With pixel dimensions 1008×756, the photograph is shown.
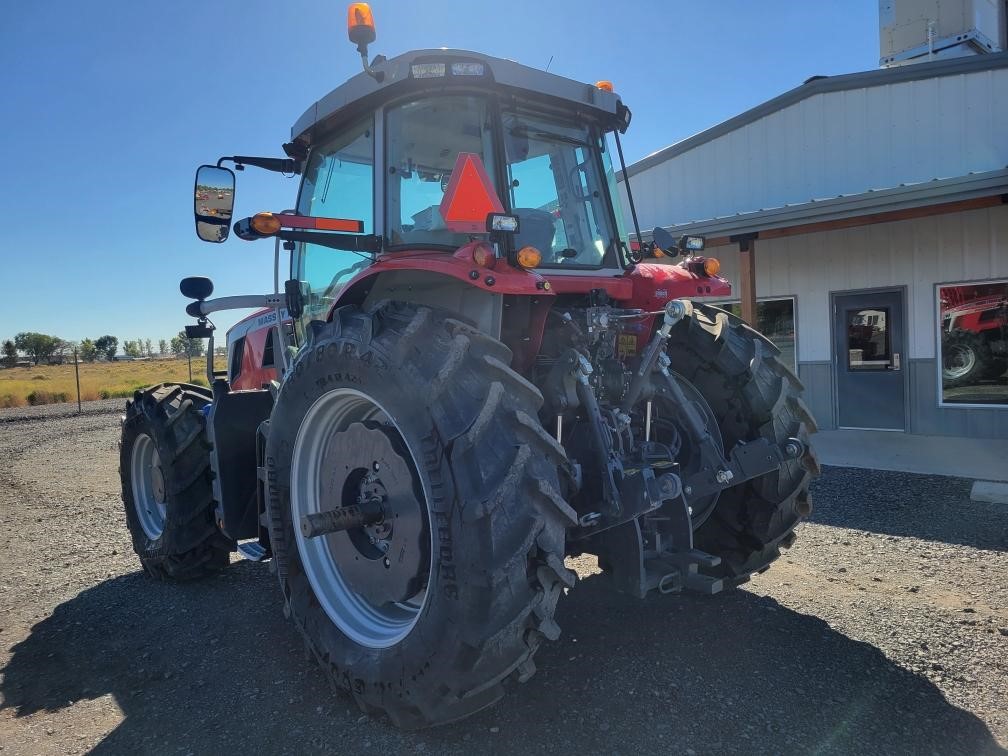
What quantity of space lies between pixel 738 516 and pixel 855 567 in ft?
5.14

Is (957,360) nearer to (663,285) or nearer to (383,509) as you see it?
(663,285)

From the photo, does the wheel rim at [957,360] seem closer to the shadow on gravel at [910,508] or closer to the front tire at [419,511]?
the shadow on gravel at [910,508]

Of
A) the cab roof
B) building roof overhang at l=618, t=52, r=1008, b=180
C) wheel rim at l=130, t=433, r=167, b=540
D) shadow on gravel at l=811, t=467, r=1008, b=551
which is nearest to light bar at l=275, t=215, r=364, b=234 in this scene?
the cab roof

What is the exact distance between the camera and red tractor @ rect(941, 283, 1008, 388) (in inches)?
358

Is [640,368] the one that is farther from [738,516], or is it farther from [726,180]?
[726,180]

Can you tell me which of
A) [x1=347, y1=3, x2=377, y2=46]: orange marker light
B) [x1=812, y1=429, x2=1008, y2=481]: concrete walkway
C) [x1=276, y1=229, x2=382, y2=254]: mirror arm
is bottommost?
[x1=812, y1=429, x2=1008, y2=481]: concrete walkway

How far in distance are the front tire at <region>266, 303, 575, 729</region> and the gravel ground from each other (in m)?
0.33

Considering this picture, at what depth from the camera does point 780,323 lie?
36.4 feet

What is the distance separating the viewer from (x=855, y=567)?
459 centimetres

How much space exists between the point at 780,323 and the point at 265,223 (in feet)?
32.1

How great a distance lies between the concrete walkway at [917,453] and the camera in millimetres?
7362

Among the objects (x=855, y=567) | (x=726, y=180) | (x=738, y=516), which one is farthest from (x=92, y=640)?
(x=726, y=180)

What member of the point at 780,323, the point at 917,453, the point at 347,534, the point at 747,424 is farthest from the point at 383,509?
the point at 780,323

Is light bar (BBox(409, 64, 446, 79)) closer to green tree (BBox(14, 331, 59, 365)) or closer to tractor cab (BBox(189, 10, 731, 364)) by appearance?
tractor cab (BBox(189, 10, 731, 364))
